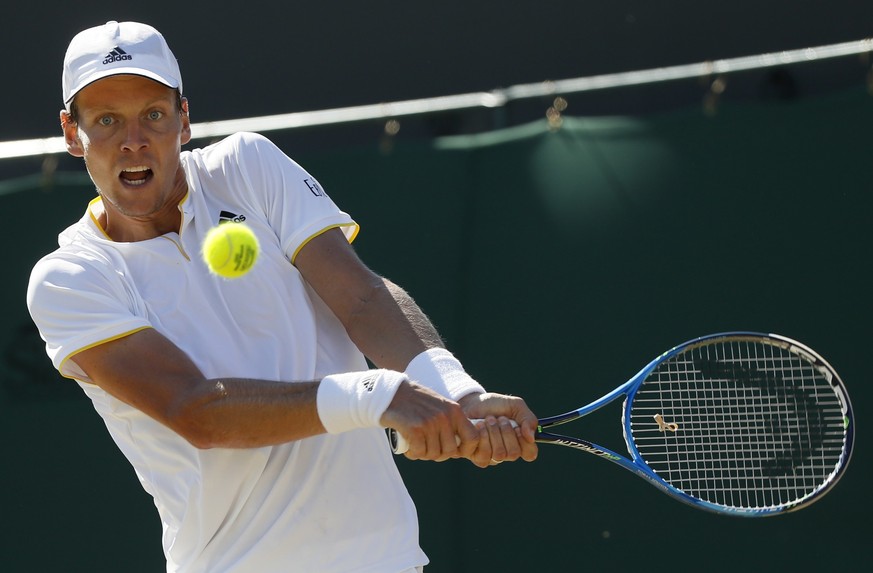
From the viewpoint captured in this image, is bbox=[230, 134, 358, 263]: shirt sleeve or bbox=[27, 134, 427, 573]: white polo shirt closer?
Answer: bbox=[27, 134, 427, 573]: white polo shirt

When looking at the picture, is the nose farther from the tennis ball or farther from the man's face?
the tennis ball

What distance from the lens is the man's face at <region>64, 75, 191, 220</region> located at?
9.01 feet

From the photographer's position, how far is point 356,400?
2.45 meters

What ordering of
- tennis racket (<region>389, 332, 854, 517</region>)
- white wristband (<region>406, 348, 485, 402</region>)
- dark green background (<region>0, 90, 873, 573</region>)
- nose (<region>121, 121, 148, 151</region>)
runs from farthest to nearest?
dark green background (<region>0, 90, 873, 573</region>) < tennis racket (<region>389, 332, 854, 517</region>) < nose (<region>121, 121, 148, 151</region>) < white wristband (<region>406, 348, 485, 402</region>)

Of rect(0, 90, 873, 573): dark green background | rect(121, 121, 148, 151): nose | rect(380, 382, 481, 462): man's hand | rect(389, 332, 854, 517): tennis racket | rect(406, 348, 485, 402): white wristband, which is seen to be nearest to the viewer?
rect(380, 382, 481, 462): man's hand

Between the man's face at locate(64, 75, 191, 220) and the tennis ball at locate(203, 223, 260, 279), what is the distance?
12.1 inches

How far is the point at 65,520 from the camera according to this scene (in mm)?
4672

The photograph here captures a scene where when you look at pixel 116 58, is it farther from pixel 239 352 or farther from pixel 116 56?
pixel 239 352

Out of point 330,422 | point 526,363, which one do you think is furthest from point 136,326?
point 526,363

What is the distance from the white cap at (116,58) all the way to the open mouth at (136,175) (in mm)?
205

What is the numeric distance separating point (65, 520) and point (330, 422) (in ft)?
8.47

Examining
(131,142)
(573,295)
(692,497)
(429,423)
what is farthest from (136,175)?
(573,295)

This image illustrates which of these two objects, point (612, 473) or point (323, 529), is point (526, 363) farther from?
point (323, 529)

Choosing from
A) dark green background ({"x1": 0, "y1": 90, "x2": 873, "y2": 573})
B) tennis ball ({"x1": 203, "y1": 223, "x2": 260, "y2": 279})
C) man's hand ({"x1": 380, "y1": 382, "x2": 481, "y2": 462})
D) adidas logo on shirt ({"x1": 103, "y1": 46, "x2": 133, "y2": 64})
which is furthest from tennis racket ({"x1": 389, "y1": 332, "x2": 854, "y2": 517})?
adidas logo on shirt ({"x1": 103, "y1": 46, "x2": 133, "y2": 64})
